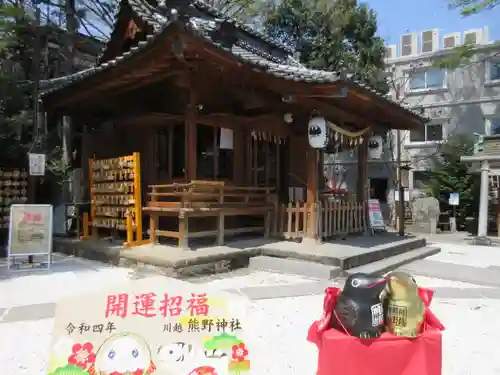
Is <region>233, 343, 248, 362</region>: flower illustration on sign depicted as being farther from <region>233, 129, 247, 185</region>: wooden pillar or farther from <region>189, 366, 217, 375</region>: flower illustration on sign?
<region>233, 129, 247, 185</region>: wooden pillar

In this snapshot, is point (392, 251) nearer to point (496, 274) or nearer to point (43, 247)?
point (496, 274)

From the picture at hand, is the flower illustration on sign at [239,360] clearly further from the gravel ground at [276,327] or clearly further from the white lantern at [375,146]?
the white lantern at [375,146]

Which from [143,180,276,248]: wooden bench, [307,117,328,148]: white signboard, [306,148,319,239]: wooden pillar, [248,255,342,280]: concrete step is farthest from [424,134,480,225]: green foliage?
[248,255,342,280]: concrete step

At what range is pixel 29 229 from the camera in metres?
7.30

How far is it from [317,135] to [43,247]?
5424mm

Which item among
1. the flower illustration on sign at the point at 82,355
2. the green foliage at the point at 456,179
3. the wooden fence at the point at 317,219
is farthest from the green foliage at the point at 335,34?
the flower illustration on sign at the point at 82,355

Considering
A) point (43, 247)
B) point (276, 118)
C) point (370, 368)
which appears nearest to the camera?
point (370, 368)

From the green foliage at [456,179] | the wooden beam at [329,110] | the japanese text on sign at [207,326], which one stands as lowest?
the japanese text on sign at [207,326]

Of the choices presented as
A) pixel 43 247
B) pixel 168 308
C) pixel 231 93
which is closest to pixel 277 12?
pixel 231 93

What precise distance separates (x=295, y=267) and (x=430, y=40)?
21.4 metres

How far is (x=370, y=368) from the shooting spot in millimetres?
2391

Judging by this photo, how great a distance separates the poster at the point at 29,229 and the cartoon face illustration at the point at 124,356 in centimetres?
576

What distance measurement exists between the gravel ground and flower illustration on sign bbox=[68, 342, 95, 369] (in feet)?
2.89

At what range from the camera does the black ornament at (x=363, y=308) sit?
2.38m
